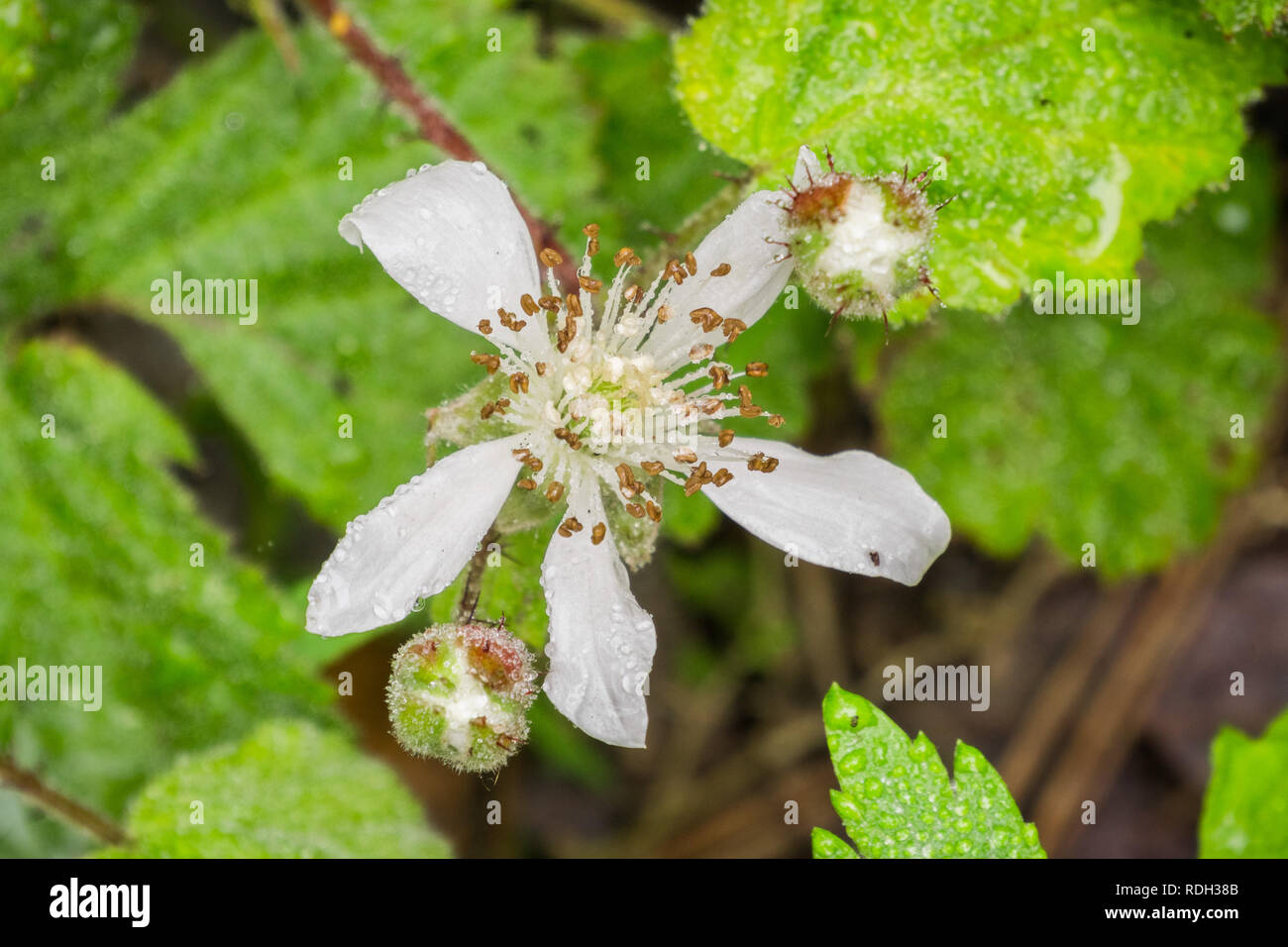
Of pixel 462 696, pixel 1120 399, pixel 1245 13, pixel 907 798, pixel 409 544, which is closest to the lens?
pixel 462 696

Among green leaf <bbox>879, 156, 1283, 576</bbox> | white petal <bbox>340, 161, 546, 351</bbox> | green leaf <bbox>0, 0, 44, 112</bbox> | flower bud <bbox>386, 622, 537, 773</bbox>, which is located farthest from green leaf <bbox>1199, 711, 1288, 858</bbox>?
green leaf <bbox>0, 0, 44, 112</bbox>

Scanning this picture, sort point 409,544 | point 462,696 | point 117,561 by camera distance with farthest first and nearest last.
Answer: point 117,561 → point 409,544 → point 462,696

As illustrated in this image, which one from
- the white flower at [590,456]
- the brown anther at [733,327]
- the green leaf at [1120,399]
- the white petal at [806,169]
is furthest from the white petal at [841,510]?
the green leaf at [1120,399]

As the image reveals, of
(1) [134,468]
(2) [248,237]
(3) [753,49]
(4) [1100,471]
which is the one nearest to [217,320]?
(2) [248,237]

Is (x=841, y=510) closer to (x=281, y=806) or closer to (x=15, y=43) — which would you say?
(x=281, y=806)

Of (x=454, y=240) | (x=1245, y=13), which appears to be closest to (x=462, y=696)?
(x=454, y=240)

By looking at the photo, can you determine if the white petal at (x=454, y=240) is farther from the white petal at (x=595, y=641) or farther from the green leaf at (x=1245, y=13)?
the green leaf at (x=1245, y=13)
